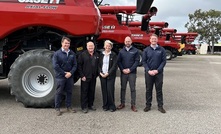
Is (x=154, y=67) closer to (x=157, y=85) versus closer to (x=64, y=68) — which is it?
(x=157, y=85)


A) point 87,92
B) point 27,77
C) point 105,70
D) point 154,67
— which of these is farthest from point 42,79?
point 154,67

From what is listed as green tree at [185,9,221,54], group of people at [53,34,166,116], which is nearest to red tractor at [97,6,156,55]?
group of people at [53,34,166,116]

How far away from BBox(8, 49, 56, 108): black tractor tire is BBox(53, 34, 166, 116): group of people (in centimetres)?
34

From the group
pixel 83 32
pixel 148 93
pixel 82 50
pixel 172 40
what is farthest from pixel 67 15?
pixel 172 40

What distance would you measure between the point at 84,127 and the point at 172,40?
22987mm

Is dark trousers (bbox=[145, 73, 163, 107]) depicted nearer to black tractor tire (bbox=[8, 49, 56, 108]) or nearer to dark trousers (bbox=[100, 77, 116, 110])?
dark trousers (bbox=[100, 77, 116, 110])

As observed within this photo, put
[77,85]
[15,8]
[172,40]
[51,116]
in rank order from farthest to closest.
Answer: [172,40], [77,85], [15,8], [51,116]

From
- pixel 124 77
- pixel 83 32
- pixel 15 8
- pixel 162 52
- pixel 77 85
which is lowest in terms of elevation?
pixel 77 85

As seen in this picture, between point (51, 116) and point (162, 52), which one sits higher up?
point (162, 52)

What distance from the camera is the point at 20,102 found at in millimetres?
6656

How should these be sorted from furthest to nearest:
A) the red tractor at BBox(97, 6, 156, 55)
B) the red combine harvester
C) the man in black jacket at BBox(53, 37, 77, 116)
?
the red tractor at BBox(97, 6, 156, 55)
the red combine harvester
the man in black jacket at BBox(53, 37, 77, 116)

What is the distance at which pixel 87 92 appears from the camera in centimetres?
653

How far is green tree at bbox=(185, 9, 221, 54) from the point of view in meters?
76.8

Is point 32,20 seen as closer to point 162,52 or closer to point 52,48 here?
point 52,48
